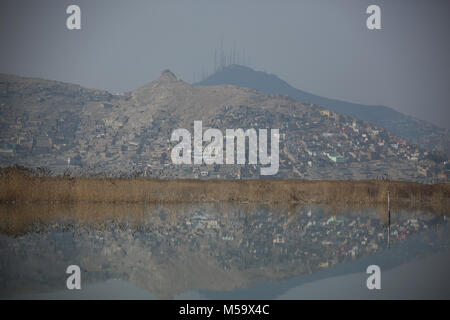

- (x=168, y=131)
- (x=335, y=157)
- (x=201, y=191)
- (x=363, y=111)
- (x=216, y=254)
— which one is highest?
(x=363, y=111)

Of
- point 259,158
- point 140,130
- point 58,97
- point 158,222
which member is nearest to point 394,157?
point 259,158

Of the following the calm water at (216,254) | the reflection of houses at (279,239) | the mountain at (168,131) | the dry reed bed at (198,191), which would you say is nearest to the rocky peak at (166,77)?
the mountain at (168,131)

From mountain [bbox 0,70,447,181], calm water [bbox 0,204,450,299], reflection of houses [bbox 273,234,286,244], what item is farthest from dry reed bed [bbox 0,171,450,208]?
mountain [bbox 0,70,447,181]

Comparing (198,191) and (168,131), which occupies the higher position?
(168,131)

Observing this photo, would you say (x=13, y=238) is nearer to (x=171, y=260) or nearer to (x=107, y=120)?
(x=171, y=260)

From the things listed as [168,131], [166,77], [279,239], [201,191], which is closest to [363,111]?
[166,77]

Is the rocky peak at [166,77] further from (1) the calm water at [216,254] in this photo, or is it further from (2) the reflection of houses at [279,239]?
(2) the reflection of houses at [279,239]

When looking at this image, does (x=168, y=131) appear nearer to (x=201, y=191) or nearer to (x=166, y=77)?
(x=166, y=77)
